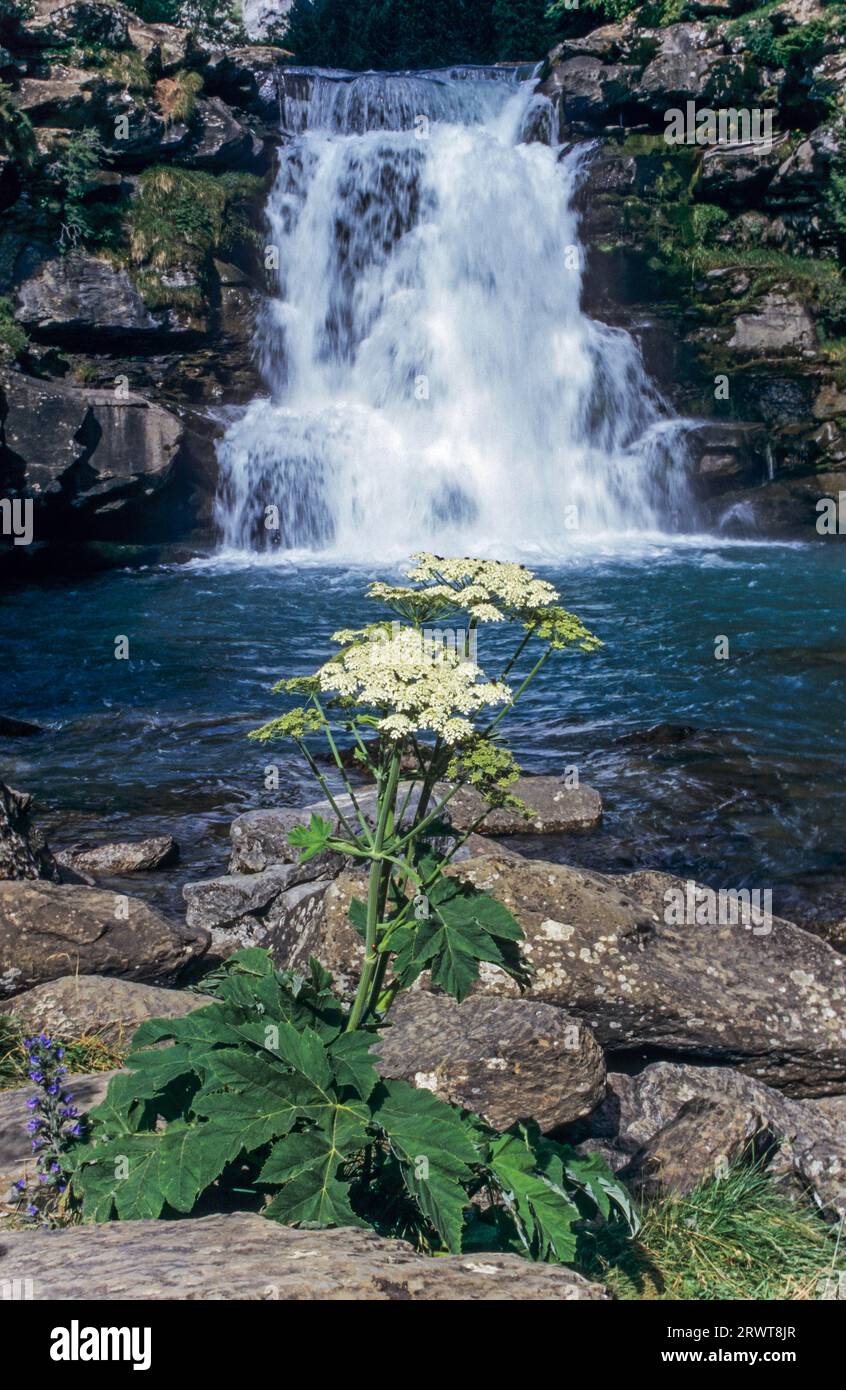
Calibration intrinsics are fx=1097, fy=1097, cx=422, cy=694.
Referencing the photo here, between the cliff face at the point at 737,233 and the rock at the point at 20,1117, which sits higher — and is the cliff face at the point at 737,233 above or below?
above

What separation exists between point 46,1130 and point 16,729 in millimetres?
9242

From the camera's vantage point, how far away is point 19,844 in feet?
21.8

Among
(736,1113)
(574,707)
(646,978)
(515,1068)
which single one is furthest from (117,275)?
(736,1113)

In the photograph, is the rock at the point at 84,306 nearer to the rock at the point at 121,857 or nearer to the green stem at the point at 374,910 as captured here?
the rock at the point at 121,857

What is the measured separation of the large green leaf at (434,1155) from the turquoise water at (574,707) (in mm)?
5374

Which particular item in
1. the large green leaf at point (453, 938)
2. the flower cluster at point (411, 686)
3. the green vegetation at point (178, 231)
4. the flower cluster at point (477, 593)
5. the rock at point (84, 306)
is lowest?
the large green leaf at point (453, 938)

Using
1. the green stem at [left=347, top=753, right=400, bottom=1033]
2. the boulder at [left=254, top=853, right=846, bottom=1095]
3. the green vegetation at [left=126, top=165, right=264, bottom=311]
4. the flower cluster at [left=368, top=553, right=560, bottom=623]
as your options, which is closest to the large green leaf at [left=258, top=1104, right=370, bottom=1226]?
the green stem at [left=347, top=753, right=400, bottom=1033]

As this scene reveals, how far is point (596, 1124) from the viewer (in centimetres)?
446

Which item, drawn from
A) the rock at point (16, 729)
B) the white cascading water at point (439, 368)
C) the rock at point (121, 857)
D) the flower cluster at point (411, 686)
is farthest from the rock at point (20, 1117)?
the white cascading water at point (439, 368)

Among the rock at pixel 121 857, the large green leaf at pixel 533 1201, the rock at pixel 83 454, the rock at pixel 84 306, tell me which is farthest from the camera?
the rock at pixel 84 306

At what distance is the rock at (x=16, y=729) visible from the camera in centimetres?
1149

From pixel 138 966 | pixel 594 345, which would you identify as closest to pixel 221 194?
pixel 594 345
